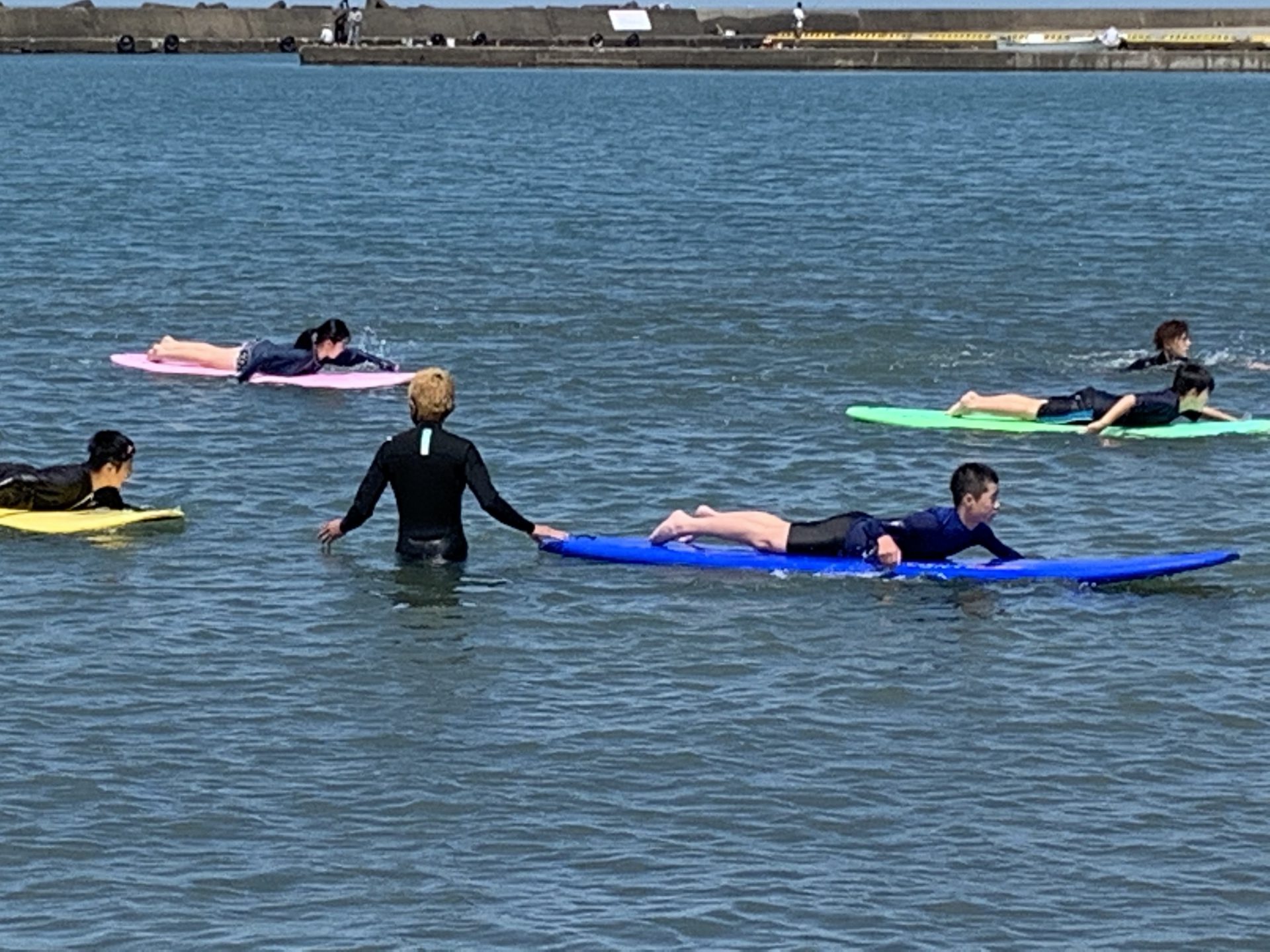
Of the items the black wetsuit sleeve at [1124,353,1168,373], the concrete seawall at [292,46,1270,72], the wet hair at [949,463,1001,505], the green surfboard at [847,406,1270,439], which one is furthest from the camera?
the concrete seawall at [292,46,1270,72]

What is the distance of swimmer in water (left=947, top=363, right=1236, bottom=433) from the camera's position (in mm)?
22281

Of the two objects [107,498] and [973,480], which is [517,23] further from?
[973,480]

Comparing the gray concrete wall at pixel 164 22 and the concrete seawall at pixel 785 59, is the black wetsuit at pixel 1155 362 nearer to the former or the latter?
the concrete seawall at pixel 785 59

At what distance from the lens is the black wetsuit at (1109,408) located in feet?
73.2

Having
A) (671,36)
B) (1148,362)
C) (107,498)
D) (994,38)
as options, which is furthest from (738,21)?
(107,498)

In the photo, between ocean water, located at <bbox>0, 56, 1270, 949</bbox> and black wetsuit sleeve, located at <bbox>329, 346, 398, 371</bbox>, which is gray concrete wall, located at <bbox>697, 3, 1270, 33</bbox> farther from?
black wetsuit sleeve, located at <bbox>329, 346, 398, 371</bbox>

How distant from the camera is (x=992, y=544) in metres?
16.5

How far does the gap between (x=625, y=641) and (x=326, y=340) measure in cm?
989

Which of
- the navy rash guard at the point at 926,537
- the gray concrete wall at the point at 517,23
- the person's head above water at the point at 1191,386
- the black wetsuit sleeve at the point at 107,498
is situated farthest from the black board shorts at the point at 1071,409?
the gray concrete wall at the point at 517,23

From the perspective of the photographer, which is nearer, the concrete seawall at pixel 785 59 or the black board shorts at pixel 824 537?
the black board shorts at pixel 824 537

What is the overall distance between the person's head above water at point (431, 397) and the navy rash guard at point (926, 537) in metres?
2.84

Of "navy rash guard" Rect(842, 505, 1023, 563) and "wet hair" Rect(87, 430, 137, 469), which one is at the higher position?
"wet hair" Rect(87, 430, 137, 469)

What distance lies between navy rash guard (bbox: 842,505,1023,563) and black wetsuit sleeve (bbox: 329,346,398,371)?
30.8 feet

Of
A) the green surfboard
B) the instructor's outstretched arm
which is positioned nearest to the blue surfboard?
the instructor's outstretched arm
